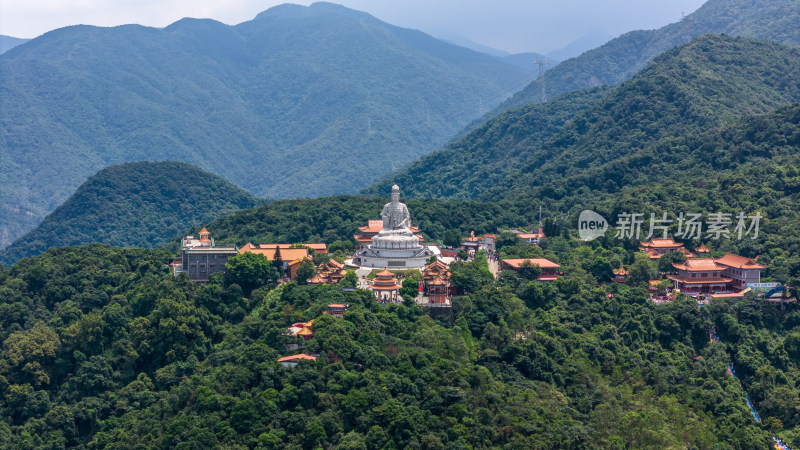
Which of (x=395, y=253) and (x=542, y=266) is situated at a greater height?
(x=395, y=253)

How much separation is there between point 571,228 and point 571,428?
89.4ft

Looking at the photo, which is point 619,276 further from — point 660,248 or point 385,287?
point 385,287

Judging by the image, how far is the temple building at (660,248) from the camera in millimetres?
56081

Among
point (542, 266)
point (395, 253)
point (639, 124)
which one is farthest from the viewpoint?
point (639, 124)

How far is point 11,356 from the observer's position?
1845 inches

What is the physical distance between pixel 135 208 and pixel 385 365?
68.8 metres

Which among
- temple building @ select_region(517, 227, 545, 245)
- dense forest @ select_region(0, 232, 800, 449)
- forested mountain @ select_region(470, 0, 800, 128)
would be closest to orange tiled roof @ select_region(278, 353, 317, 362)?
dense forest @ select_region(0, 232, 800, 449)

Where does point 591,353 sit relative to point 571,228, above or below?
below

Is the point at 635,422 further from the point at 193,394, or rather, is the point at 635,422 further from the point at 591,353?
the point at 193,394

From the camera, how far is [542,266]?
168ft

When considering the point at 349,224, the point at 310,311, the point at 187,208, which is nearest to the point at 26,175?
the point at 187,208

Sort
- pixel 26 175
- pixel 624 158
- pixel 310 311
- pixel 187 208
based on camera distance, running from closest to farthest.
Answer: pixel 310 311 → pixel 624 158 → pixel 187 208 → pixel 26 175

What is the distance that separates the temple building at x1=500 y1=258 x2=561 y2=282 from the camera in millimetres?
51031

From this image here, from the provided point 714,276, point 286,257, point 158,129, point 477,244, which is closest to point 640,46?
point 158,129
